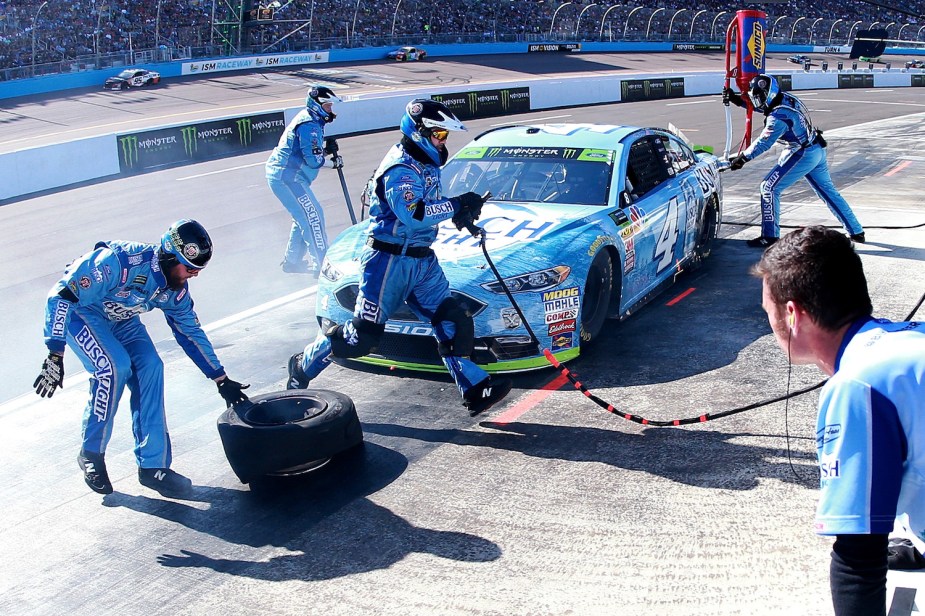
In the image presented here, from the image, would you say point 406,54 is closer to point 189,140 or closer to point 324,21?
point 324,21

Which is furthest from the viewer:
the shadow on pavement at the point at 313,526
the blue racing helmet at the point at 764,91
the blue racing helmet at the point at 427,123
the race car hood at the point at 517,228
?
the blue racing helmet at the point at 764,91

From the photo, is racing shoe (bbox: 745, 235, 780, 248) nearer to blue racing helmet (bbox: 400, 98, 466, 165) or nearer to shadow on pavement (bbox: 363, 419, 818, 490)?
shadow on pavement (bbox: 363, 419, 818, 490)

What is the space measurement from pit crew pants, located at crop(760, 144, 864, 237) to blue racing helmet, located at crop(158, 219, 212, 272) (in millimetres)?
7255

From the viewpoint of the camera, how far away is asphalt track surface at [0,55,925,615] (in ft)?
13.6

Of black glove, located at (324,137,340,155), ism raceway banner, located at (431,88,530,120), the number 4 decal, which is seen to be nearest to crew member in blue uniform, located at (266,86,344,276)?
black glove, located at (324,137,340,155)

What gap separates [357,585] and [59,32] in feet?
122

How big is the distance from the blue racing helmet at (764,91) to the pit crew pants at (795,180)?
0.62 meters

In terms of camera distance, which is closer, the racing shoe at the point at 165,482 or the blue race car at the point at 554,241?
the racing shoe at the point at 165,482

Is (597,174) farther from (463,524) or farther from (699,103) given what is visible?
(699,103)

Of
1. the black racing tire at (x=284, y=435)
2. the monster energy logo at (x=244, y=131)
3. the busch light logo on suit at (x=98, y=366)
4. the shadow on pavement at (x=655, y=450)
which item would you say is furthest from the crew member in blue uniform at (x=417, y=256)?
the monster energy logo at (x=244, y=131)

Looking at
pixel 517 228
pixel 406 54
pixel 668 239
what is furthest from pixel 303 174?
pixel 406 54

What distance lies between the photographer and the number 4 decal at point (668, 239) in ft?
27.0

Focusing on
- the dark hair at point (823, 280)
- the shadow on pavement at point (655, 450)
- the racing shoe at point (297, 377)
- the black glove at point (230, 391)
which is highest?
the dark hair at point (823, 280)

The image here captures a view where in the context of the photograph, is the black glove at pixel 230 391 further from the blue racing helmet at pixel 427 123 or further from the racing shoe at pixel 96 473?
the blue racing helmet at pixel 427 123
